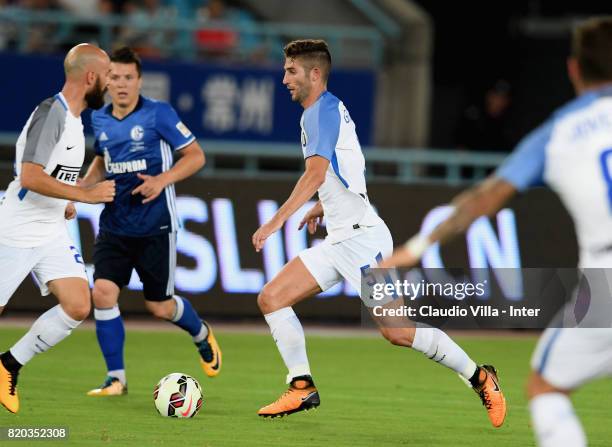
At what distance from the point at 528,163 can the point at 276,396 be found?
4530 millimetres

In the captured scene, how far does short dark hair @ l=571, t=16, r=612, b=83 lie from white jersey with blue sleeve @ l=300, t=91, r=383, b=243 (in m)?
2.90

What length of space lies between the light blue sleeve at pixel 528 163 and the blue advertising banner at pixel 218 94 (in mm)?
11852

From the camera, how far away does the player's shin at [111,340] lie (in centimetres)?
904

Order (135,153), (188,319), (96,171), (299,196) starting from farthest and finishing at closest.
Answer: (188,319), (96,171), (135,153), (299,196)

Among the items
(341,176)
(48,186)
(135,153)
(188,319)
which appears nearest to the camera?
(48,186)

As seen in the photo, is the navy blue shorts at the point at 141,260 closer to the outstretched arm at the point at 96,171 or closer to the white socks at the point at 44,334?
the outstretched arm at the point at 96,171

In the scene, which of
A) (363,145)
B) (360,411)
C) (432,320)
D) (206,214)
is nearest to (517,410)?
(360,411)

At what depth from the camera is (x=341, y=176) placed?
26.7 feet

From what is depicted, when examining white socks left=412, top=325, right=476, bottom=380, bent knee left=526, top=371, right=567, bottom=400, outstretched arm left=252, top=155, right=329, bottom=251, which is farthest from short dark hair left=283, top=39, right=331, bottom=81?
bent knee left=526, top=371, right=567, bottom=400

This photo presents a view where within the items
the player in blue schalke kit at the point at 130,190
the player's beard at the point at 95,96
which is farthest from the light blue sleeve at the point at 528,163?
the player in blue schalke kit at the point at 130,190

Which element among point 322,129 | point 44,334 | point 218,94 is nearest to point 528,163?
point 322,129

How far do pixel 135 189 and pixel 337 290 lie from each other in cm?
466

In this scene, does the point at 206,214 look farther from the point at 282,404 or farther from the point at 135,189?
the point at 282,404

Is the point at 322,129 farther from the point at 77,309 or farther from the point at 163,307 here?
the point at 163,307
